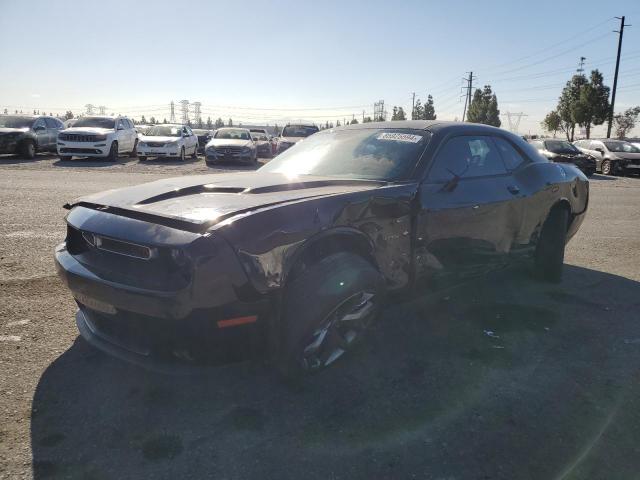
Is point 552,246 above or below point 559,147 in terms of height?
below

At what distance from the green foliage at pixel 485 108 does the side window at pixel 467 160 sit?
63.9 meters

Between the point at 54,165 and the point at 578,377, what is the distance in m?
17.0

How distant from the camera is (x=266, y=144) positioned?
78.2 feet

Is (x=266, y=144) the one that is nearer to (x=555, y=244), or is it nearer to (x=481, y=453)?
(x=555, y=244)

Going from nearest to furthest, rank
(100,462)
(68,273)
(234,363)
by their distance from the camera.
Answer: (100,462), (234,363), (68,273)

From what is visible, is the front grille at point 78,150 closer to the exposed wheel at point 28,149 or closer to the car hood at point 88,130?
the car hood at point 88,130

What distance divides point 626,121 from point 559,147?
5554cm

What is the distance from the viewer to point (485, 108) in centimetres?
6469

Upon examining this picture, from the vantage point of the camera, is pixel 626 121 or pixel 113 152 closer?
pixel 113 152

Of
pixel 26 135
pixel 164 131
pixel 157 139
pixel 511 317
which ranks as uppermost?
pixel 164 131

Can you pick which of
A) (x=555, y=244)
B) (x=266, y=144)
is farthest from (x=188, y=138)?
(x=555, y=244)

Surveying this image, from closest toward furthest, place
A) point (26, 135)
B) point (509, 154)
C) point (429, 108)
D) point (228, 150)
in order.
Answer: point (509, 154) < point (26, 135) < point (228, 150) < point (429, 108)

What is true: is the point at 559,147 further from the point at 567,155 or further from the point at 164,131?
the point at 164,131

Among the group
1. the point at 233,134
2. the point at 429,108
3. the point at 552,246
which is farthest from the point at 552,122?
the point at 552,246
